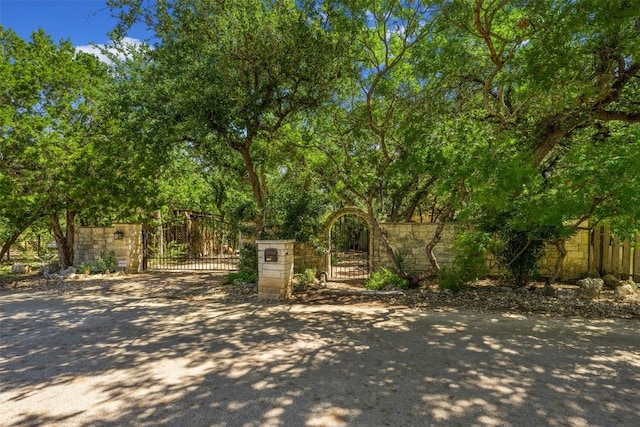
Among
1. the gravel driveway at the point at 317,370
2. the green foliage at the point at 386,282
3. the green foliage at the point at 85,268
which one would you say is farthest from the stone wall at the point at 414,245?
the green foliage at the point at 85,268

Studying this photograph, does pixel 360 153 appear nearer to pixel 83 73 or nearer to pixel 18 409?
pixel 18 409

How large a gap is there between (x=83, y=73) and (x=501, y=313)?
40.7 ft

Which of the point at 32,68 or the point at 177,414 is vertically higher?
the point at 32,68

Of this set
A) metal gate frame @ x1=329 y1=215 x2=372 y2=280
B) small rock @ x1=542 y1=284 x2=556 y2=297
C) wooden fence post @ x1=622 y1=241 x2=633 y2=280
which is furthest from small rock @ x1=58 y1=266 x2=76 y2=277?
wooden fence post @ x1=622 y1=241 x2=633 y2=280

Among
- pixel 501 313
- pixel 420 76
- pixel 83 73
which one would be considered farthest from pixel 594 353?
pixel 83 73

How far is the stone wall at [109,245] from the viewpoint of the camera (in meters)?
10.8

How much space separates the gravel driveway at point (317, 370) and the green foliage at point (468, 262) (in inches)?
52.1

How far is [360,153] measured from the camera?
30.2 ft

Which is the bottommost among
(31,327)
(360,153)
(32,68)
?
(31,327)

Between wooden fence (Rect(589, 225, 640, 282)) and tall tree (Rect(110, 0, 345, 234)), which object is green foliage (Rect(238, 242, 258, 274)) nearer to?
tall tree (Rect(110, 0, 345, 234))

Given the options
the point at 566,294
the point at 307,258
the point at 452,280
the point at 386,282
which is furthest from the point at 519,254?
the point at 307,258

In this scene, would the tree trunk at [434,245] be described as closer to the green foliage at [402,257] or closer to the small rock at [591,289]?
the green foliage at [402,257]

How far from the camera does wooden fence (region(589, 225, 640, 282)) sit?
7852mm

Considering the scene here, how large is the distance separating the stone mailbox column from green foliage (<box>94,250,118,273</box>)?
5.98 meters
